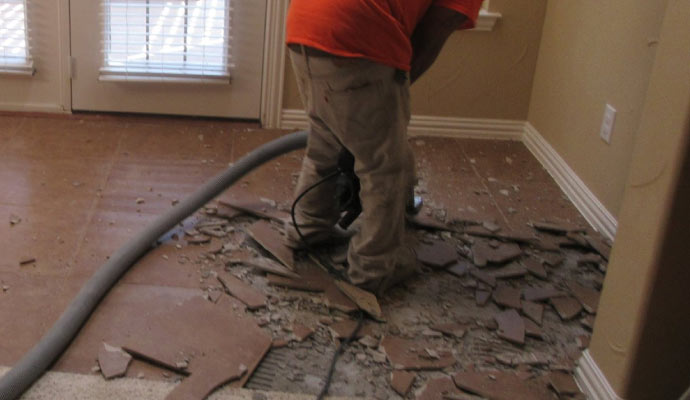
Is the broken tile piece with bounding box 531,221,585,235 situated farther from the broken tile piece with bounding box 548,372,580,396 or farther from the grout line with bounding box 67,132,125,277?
the grout line with bounding box 67,132,125,277

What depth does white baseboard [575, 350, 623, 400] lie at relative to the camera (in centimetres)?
189

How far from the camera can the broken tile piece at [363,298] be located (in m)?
2.30

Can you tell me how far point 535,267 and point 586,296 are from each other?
0.22 meters

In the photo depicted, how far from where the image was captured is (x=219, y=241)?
2.66 m

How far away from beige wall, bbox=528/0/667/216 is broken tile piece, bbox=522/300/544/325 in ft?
2.17

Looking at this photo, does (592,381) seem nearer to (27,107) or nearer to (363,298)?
(363,298)

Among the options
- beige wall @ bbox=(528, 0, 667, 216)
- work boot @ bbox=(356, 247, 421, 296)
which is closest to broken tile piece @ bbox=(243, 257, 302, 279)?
work boot @ bbox=(356, 247, 421, 296)

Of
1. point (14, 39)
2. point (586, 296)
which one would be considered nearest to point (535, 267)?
point (586, 296)

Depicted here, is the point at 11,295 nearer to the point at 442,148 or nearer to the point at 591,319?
the point at 591,319

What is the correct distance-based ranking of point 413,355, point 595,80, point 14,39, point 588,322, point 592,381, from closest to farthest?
point 592,381 → point 413,355 → point 588,322 → point 595,80 → point 14,39

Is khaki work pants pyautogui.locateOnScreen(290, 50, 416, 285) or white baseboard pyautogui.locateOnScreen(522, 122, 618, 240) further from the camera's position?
white baseboard pyautogui.locateOnScreen(522, 122, 618, 240)

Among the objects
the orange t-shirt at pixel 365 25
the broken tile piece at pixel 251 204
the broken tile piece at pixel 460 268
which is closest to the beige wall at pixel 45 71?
the broken tile piece at pixel 251 204

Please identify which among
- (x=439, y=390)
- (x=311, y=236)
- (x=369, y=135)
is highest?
(x=369, y=135)

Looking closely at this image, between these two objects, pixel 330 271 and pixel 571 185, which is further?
pixel 571 185
